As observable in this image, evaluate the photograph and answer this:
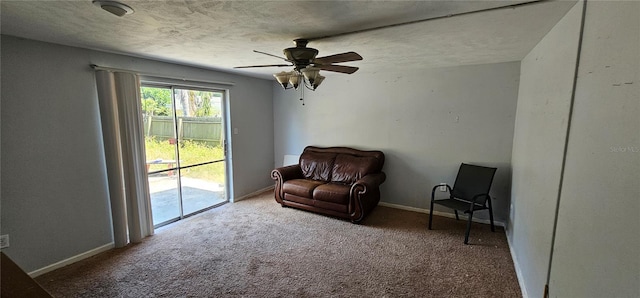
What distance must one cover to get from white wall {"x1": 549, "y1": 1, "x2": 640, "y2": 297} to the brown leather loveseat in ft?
7.33

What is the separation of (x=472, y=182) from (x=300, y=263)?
2.42 m

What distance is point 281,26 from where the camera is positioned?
1958 millimetres

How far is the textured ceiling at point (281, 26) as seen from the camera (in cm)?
160

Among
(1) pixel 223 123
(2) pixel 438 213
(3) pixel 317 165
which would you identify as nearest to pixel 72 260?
(1) pixel 223 123

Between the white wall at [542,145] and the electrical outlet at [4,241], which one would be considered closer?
the white wall at [542,145]

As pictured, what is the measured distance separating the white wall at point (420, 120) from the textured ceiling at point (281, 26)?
0.71 m

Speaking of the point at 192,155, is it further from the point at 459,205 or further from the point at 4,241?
the point at 459,205

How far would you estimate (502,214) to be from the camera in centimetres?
355

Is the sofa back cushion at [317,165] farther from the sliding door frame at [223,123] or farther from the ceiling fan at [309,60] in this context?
the ceiling fan at [309,60]

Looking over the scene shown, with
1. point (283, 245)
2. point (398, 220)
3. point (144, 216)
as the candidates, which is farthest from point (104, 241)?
point (398, 220)

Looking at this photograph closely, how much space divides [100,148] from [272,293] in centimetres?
243

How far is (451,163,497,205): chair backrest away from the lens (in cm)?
328

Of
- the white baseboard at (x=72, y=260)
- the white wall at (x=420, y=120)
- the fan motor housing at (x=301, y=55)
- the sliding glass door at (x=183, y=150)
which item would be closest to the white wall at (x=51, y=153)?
the white baseboard at (x=72, y=260)

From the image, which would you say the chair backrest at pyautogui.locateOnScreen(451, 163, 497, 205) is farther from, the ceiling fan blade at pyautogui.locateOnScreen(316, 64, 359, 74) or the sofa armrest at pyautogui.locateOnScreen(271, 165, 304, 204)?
the sofa armrest at pyautogui.locateOnScreen(271, 165, 304, 204)
